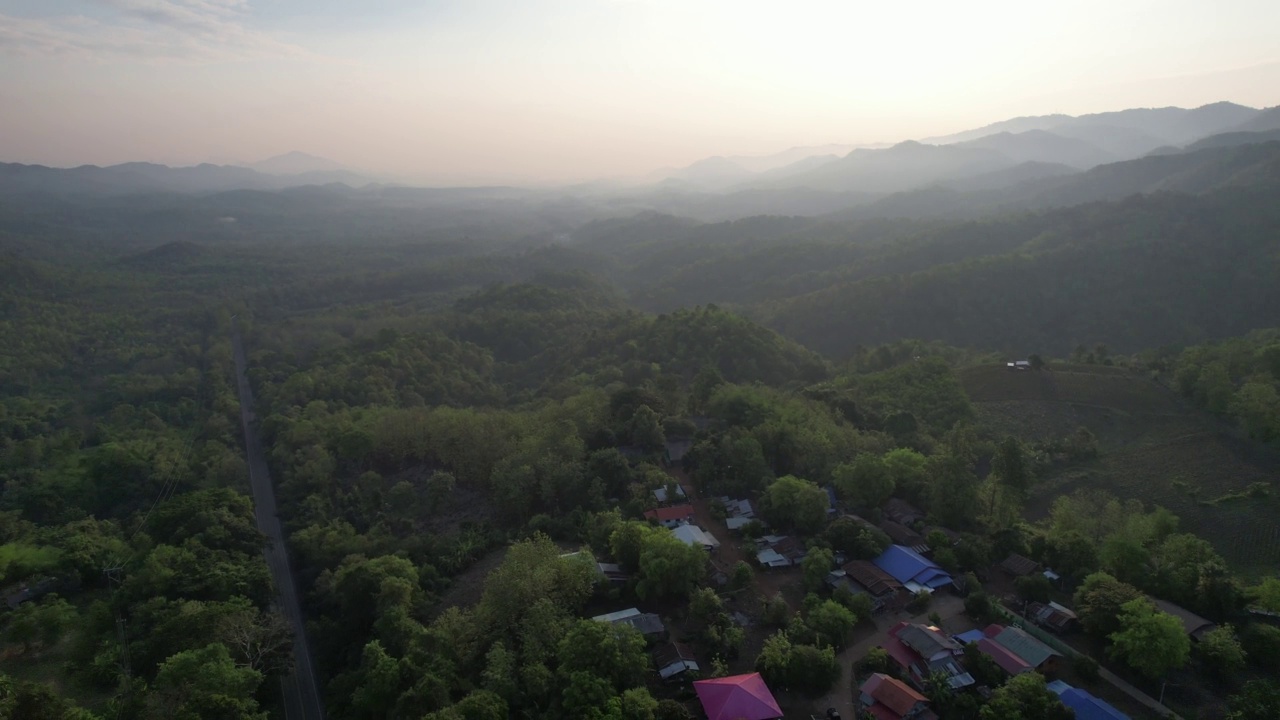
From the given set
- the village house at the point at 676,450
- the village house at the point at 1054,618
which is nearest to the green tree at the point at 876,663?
the village house at the point at 1054,618

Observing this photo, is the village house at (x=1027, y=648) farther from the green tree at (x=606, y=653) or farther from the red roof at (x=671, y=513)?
the red roof at (x=671, y=513)

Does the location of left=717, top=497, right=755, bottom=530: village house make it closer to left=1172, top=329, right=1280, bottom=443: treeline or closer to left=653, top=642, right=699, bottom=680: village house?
left=653, top=642, right=699, bottom=680: village house

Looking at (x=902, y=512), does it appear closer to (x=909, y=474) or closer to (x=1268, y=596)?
(x=909, y=474)

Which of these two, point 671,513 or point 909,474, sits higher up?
point 909,474

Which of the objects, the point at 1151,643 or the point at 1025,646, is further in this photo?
the point at 1025,646

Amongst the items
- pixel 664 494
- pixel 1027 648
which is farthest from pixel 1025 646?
pixel 664 494

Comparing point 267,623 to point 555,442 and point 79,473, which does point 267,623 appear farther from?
point 79,473

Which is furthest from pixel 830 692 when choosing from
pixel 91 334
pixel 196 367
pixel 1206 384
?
pixel 91 334
